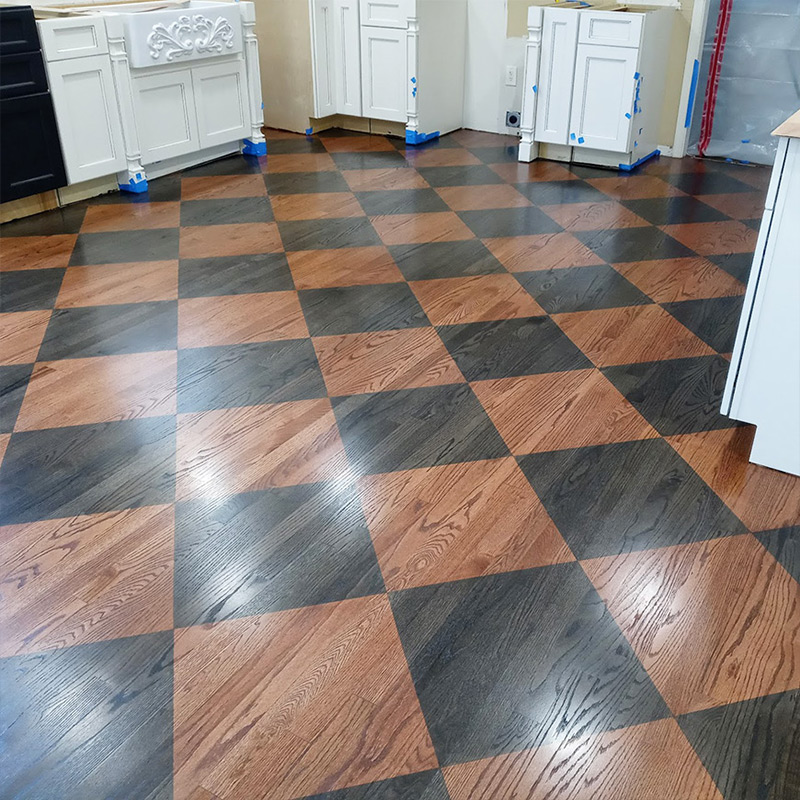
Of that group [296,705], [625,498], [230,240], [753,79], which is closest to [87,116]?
[230,240]

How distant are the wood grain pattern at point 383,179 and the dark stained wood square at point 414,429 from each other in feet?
6.66

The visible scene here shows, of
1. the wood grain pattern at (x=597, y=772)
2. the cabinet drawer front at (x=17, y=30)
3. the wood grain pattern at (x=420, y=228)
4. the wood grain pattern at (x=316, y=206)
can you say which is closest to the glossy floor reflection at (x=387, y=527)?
the wood grain pattern at (x=597, y=772)

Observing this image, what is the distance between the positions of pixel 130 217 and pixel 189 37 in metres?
0.99

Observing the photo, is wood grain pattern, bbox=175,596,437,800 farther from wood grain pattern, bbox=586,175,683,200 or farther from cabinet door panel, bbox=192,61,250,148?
cabinet door panel, bbox=192,61,250,148

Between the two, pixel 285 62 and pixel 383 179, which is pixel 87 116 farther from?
pixel 285 62

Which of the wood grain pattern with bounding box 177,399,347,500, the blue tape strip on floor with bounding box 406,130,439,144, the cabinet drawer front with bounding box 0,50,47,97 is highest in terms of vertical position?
the cabinet drawer front with bounding box 0,50,47,97

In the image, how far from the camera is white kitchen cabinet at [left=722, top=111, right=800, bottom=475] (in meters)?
1.89

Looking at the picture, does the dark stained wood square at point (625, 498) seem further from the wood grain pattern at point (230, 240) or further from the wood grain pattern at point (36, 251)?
the wood grain pattern at point (36, 251)

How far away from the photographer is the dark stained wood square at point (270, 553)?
170cm

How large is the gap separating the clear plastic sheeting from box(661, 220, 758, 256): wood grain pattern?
993 millimetres

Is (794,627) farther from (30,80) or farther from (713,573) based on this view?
(30,80)

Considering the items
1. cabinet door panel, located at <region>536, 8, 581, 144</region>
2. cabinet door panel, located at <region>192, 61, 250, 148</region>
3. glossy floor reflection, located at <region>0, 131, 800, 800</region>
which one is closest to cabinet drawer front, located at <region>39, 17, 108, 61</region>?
cabinet door panel, located at <region>192, 61, 250, 148</region>

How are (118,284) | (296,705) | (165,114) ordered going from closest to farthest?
(296,705) → (118,284) → (165,114)

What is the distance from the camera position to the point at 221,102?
445 cm
